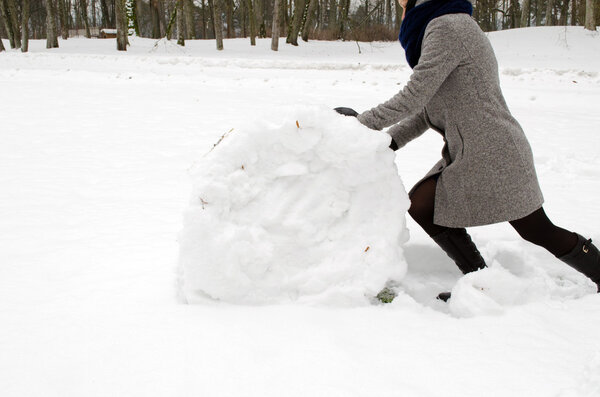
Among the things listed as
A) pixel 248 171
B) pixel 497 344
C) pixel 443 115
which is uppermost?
pixel 443 115

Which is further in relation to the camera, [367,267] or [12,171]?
[12,171]

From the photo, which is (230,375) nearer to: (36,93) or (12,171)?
(12,171)

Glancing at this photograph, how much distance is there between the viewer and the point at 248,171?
2.06 m

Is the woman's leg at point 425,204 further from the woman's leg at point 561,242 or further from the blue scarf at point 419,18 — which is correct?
the blue scarf at point 419,18

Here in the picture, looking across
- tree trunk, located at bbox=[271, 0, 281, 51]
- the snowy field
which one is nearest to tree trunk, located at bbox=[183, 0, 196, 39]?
tree trunk, located at bbox=[271, 0, 281, 51]

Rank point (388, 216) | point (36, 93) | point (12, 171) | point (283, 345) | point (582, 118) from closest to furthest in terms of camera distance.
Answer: point (283, 345), point (388, 216), point (12, 171), point (582, 118), point (36, 93)

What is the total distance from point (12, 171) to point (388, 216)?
13.8 ft

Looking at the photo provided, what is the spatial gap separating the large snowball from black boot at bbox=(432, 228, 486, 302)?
279 millimetres

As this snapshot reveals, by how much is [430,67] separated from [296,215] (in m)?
0.86

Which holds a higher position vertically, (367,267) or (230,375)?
(367,267)

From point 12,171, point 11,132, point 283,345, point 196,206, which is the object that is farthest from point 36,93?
point 283,345

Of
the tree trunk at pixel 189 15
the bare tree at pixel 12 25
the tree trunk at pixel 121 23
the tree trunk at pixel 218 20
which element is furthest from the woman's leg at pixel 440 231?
the bare tree at pixel 12 25

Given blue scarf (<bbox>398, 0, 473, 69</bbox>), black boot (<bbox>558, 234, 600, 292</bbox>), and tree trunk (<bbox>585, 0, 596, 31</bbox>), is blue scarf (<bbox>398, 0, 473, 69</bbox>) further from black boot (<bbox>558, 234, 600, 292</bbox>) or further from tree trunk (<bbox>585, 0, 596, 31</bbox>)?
tree trunk (<bbox>585, 0, 596, 31</bbox>)

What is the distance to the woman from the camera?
1.89m
